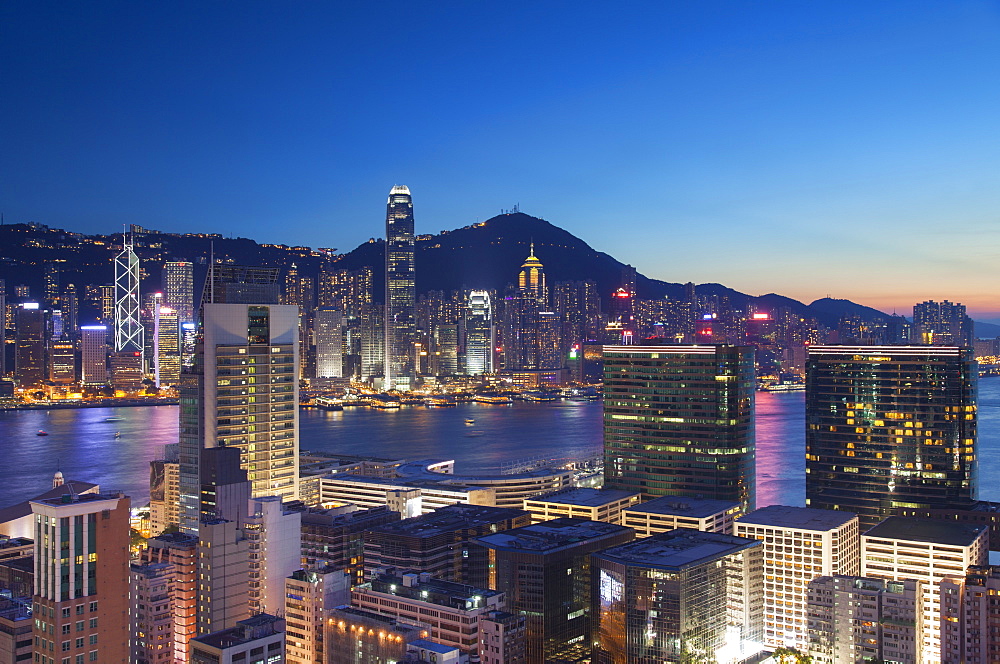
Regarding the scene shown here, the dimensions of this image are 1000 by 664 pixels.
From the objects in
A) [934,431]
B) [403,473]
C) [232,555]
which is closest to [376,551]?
[232,555]

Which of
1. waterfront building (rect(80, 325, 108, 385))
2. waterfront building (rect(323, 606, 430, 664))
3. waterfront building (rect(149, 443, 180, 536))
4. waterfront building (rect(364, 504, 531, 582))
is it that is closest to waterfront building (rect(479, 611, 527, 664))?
waterfront building (rect(323, 606, 430, 664))

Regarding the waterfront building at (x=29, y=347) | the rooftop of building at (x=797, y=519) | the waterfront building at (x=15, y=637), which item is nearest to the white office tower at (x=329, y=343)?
the waterfront building at (x=29, y=347)

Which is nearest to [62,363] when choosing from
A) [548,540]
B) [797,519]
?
[548,540]

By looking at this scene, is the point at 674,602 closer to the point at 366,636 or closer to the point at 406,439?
the point at 366,636

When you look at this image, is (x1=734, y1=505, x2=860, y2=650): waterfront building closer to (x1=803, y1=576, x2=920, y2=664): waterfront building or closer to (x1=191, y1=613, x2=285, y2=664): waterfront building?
(x1=803, y1=576, x2=920, y2=664): waterfront building

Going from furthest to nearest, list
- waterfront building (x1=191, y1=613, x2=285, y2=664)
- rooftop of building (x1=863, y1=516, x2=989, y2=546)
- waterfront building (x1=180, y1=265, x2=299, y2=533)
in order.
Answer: waterfront building (x1=180, y1=265, x2=299, y2=533) < rooftop of building (x1=863, y1=516, x2=989, y2=546) < waterfront building (x1=191, y1=613, x2=285, y2=664)

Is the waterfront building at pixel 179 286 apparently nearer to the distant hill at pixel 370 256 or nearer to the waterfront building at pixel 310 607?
the distant hill at pixel 370 256

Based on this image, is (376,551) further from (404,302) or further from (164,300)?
(164,300)
